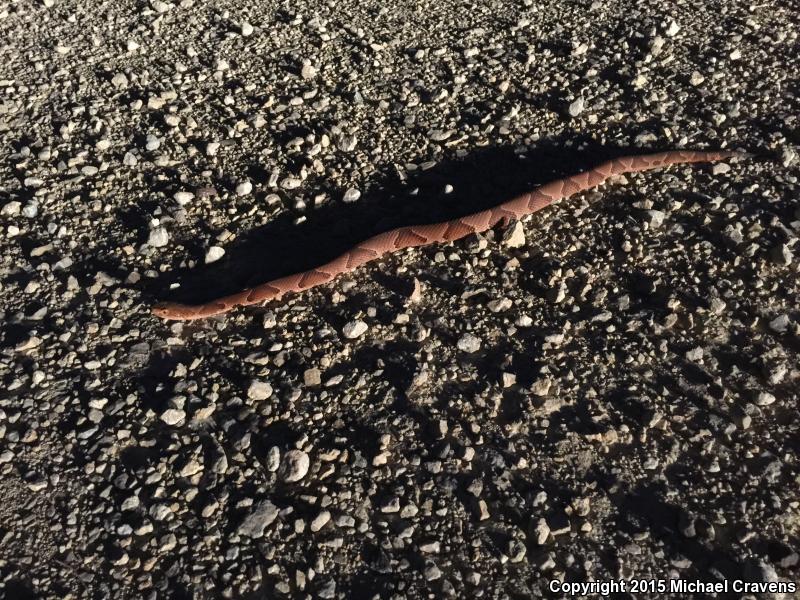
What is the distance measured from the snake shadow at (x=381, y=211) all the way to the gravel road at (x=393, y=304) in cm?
3

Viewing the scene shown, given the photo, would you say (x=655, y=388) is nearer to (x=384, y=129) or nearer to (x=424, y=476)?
(x=424, y=476)

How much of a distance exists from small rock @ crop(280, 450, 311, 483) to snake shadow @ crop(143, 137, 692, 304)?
1.67 metres

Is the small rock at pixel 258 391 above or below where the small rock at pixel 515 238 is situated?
below

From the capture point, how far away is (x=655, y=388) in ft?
16.7

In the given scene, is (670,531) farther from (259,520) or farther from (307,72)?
(307,72)

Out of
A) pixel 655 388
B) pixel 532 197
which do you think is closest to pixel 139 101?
Answer: pixel 532 197

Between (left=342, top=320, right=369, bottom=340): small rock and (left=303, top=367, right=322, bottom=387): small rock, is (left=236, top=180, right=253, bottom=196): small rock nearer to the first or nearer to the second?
(left=342, top=320, right=369, bottom=340): small rock

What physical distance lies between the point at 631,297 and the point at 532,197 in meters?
1.26

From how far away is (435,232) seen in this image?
614 cm

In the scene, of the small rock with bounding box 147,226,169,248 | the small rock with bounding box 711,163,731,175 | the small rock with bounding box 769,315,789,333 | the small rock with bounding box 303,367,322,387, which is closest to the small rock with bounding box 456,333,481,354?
the small rock with bounding box 303,367,322,387

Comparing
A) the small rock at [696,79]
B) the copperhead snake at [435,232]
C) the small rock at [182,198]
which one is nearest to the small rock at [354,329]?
the copperhead snake at [435,232]

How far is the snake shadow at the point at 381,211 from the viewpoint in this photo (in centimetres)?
601

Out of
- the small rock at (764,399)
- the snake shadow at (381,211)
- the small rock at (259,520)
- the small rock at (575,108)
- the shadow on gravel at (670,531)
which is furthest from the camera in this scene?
the small rock at (575,108)

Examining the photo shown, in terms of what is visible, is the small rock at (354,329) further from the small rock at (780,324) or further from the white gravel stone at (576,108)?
the white gravel stone at (576,108)
